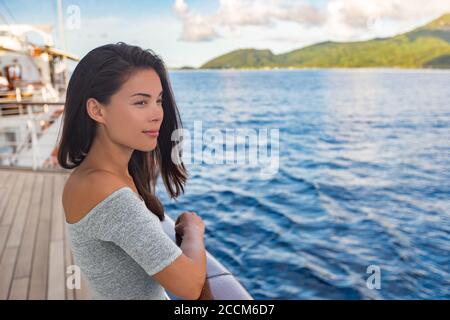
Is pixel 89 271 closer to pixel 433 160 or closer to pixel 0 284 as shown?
pixel 0 284

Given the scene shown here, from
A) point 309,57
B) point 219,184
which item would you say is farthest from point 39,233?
point 309,57

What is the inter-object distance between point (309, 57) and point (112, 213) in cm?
2405

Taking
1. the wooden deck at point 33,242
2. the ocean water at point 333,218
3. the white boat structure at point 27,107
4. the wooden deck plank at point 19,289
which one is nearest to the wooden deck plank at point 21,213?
the wooden deck at point 33,242

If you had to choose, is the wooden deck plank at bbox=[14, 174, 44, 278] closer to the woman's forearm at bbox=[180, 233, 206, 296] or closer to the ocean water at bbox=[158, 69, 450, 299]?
the ocean water at bbox=[158, 69, 450, 299]

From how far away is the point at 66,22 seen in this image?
3.93 feet

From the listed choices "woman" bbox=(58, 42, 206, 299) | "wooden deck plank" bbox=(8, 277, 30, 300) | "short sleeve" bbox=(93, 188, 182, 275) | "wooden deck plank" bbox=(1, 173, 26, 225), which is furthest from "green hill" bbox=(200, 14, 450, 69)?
"wooden deck plank" bbox=(1, 173, 26, 225)

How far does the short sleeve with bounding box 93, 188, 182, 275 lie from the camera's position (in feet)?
2.12

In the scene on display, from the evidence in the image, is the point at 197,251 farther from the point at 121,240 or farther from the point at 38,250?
the point at 38,250

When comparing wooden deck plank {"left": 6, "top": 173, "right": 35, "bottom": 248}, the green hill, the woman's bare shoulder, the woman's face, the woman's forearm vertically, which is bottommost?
wooden deck plank {"left": 6, "top": 173, "right": 35, "bottom": 248}

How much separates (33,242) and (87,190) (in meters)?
2.46

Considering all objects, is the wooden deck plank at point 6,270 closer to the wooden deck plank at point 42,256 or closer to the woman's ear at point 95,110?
the wooden deck plank at point 42,256

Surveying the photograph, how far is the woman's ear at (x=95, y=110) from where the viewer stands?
2.37 feet

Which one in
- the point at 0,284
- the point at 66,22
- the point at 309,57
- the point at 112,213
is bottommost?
the point at 0,284

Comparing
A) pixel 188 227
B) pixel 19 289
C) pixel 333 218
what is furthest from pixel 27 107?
pixel 188 227
